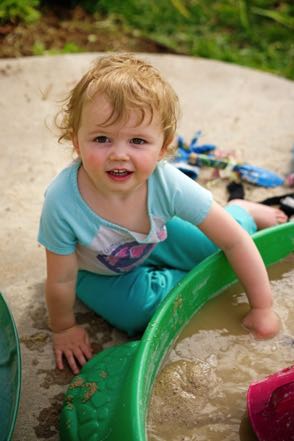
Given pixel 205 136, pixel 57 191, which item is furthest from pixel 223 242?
pixel 205 136

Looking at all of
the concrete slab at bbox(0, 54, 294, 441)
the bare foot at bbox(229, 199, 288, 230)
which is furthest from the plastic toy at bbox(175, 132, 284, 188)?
the bare foot at bbox(229, 199, 288, 230)

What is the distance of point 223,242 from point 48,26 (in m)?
2.23

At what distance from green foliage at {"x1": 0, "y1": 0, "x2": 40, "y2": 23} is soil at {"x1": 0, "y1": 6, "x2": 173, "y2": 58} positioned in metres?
0.03

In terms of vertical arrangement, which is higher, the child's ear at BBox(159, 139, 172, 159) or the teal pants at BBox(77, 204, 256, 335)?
the child's ear at BBox(159, 139, 172, 159)

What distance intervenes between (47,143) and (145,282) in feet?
3.19

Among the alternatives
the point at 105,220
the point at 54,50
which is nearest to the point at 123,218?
the point at 105,220

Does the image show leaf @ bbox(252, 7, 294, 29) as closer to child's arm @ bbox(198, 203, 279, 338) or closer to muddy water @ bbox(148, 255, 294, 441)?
muddy water @ bbox(148, 255, 294, 441)

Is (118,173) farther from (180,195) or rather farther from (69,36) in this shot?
(69,36)

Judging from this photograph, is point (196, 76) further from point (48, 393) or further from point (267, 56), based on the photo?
point (48, 393)

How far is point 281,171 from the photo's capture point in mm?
2518

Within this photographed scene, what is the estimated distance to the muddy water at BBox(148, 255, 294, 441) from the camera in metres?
1.47

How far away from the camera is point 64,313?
5.67 ft

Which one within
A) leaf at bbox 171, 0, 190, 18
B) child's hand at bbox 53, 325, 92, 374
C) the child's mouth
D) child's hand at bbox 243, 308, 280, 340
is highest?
the child's mouth

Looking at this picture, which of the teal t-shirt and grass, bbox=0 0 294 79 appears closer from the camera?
the teal t-shirt
